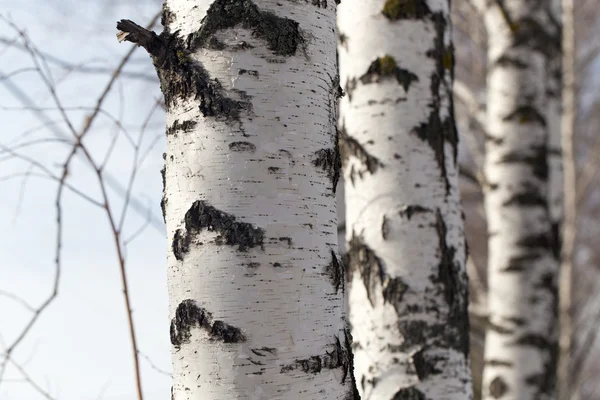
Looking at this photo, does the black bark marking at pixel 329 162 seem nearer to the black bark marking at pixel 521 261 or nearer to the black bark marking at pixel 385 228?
the black bark marking at pixel 385 228

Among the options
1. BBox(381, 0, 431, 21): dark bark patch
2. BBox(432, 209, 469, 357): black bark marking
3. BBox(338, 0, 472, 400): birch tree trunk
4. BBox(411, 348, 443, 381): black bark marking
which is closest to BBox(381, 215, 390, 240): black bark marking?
BBox(338, 0, 472, 400): birch tree trunk

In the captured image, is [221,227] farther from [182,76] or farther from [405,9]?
[405,9]

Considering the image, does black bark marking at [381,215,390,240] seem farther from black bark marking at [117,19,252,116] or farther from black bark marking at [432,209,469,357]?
black bark marking at [117,19,252,116]

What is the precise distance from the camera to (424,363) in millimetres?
1730

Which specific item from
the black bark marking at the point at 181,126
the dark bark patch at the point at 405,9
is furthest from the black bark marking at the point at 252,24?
the dark bark patch at the point at 405,9

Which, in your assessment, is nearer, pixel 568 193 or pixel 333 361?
pixel 333 361

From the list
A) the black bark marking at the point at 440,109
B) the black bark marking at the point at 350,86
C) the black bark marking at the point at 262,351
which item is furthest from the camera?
the black bark marking at the point at 350,86

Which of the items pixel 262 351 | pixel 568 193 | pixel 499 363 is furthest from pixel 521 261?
pixel 568 193

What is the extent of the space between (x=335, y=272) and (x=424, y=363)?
35.6 inches

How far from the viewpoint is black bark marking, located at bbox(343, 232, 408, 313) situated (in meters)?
1.77

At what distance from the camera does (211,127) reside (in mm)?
905

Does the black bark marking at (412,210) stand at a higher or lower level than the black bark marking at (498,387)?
higher

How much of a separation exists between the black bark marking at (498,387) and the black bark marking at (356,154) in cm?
180

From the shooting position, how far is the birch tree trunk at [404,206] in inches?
68.9
